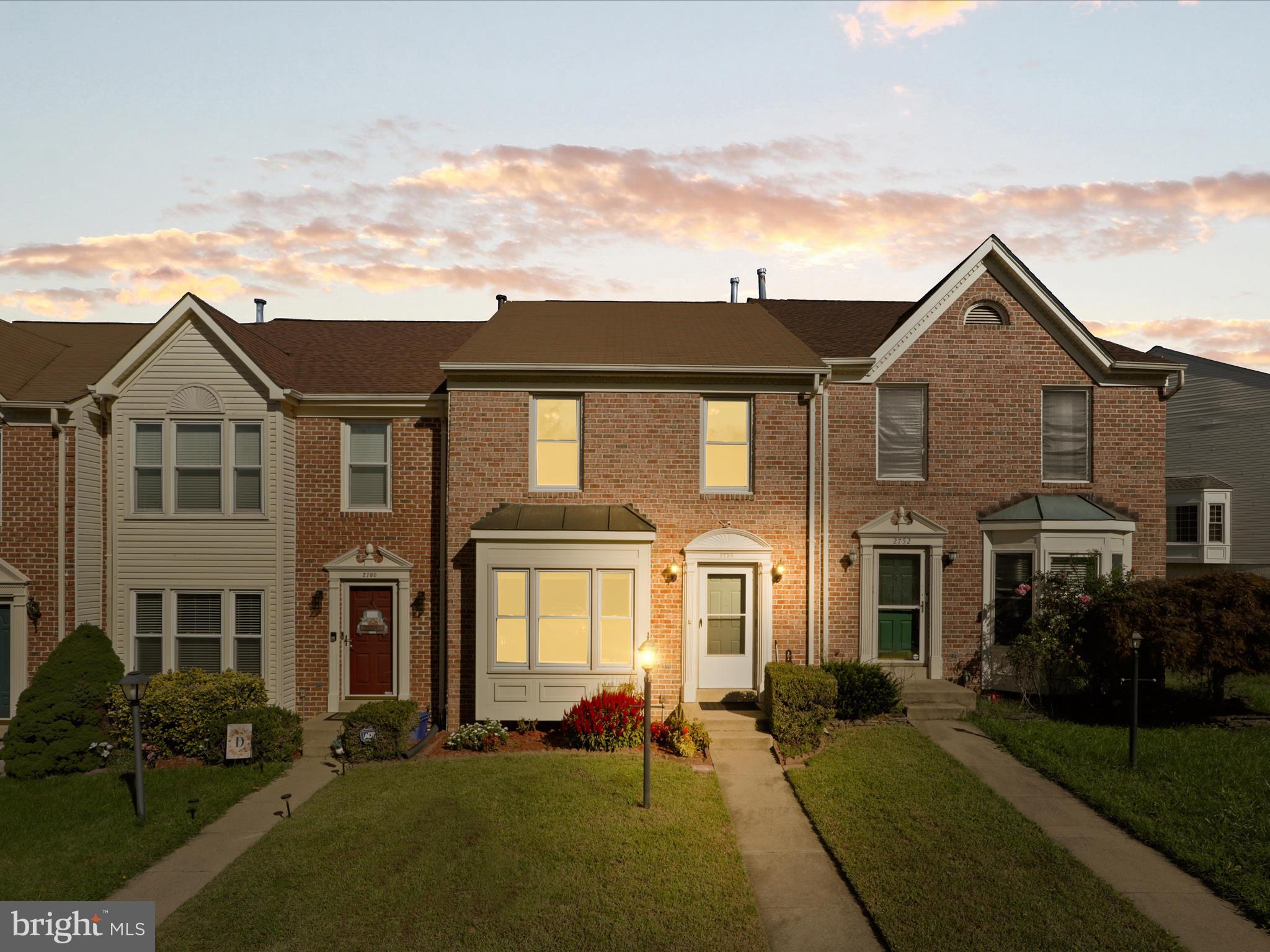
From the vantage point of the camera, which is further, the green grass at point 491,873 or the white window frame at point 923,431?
the white window frame at point 923,431

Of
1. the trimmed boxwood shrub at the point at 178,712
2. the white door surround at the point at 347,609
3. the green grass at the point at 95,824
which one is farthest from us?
the white door surround at the point at 347,609

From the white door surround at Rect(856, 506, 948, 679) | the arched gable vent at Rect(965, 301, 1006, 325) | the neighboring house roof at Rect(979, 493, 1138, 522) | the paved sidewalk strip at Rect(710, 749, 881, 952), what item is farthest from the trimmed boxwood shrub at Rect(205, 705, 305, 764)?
the arched gable vent at Rect(965, 301, 1006, 325)

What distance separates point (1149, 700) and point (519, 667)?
11289mm

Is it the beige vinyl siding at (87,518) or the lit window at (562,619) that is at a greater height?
the beige vinyl siding at (87,518)

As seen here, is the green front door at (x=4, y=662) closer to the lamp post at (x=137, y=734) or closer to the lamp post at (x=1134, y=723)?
the lamp post at (x=137, y=734)

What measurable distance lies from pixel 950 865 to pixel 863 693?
5.06 meters

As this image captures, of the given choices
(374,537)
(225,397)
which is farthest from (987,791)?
(225,397)

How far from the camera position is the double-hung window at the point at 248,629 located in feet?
50.3

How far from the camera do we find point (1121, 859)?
9.10 m

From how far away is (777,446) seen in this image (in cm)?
1521

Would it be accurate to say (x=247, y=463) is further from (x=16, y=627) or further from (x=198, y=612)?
(x=16, y=627)

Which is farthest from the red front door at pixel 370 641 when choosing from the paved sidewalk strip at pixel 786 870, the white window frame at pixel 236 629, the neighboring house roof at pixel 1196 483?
the neighboring house roof at pixel 1196 483

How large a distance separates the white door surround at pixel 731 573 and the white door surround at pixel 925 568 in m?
1.94

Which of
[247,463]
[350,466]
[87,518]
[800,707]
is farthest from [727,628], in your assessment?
[87,518]
